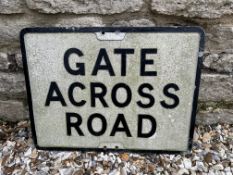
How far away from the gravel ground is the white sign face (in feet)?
0.15

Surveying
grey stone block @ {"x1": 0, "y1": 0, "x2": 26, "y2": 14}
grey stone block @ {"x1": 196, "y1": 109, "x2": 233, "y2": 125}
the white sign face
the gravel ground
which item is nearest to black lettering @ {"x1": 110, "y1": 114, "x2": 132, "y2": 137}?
the white sign face

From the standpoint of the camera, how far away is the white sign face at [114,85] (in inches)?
51.3

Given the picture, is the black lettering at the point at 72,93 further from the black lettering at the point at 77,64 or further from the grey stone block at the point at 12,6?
the grey stone block at the point at 12,6

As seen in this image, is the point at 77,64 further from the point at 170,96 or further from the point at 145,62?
the point at 170,96

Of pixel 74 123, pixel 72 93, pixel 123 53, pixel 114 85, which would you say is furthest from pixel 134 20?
pixel 74 123

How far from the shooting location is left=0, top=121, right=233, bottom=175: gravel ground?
1.42 meters

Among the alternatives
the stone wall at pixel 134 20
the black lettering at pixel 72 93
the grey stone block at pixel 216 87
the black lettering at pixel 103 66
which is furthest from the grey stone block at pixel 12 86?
the grey stone block at pixel 216 87

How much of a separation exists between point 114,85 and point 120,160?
336 millimetres

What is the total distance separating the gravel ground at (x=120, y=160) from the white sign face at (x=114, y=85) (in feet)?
0.15

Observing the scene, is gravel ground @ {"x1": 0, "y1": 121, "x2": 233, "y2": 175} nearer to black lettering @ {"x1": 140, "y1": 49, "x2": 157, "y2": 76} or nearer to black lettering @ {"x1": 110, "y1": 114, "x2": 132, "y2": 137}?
black lettering @ {"x1": 110, "y1": 114, "x2": 132, "y2": 137}

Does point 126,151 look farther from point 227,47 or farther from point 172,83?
point 227,47

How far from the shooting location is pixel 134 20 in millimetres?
1372

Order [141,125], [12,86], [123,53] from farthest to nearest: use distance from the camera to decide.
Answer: [12,86], [141,125], [123,53]

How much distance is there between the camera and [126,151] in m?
1.49
